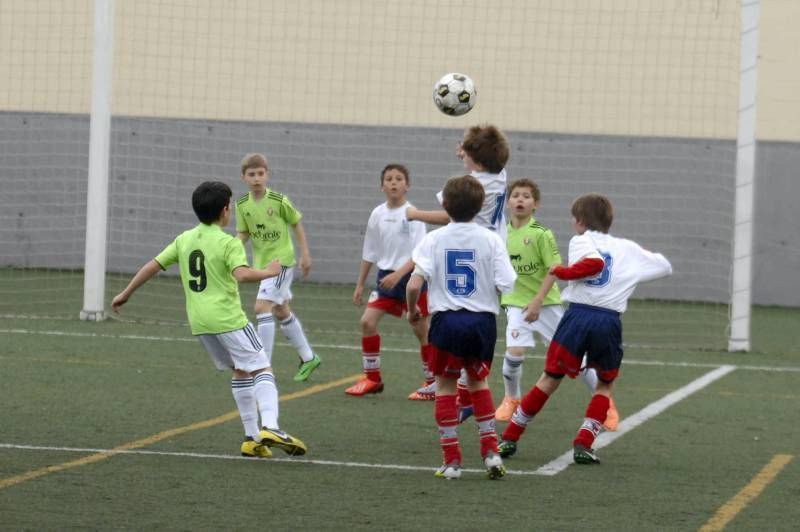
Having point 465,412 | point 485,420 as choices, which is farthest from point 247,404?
point 465,412

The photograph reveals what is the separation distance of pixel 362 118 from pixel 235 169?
80.0 inches

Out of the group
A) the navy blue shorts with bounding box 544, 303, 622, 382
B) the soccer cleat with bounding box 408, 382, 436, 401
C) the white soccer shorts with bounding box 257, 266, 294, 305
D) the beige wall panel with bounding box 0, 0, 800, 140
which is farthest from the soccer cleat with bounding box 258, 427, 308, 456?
the beige wall panel with bounding box 0, 0, 800, 140

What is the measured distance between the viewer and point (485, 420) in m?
7.28

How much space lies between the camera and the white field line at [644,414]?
25.3 ft

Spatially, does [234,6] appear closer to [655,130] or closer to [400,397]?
[655,130]

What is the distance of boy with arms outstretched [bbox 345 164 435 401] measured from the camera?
10461 mm

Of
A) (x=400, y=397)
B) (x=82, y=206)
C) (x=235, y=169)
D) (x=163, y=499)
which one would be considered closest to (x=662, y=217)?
(x=235, y=169)

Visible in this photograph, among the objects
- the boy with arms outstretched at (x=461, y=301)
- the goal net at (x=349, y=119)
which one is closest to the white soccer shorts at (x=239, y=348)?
the boy with arms outstretched at (x=461, y=301)

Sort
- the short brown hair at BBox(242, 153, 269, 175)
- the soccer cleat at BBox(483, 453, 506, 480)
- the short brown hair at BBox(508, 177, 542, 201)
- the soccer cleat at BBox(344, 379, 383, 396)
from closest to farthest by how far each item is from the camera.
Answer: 1. the soccer cleat at BBox(483, 453, 506, 480)
2. the short brown hair at BBox(508, 177, 542, 201)
3. the soccer cleat at BBox(344, 379, 383, 396)
4. the short brown hair at BBox(242, 153, 269, 175)

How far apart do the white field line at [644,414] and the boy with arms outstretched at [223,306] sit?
136cm

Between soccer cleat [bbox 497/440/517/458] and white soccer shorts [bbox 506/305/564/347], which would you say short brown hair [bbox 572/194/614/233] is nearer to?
soccer cleat [bbox 497/440/517/458]

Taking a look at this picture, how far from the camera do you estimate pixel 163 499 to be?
6.42 meters

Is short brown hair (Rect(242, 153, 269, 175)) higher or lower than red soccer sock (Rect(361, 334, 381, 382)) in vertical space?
higher

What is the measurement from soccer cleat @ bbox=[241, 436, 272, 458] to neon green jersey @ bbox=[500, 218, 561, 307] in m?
2.51
